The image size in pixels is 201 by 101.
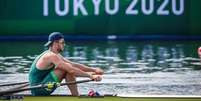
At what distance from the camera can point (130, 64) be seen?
1439cm

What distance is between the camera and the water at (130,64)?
37.3 feet

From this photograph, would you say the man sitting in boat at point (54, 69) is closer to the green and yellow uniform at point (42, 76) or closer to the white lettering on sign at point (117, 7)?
the green and yellow uniform at point (42, 76)

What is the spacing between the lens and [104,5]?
20.5m

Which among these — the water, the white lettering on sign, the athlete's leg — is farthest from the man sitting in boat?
the white lettering on sign

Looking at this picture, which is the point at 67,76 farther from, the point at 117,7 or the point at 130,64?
the point at 117,7

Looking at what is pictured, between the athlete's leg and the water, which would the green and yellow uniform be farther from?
the water

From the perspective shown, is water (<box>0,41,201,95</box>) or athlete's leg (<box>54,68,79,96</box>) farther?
water (<box>0,41,201,95</box>)

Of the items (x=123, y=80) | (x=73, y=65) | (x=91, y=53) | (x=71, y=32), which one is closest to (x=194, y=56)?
(x=91, y=53)

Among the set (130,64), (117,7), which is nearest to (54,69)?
(130,64)

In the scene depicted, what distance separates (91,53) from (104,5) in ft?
13.6

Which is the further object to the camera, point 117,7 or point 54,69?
→ point 117,7

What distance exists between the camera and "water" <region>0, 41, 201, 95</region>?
11.4m

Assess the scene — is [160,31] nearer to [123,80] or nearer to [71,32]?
[71,32]

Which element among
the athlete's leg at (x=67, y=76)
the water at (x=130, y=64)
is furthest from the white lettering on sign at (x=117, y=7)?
the athlete's leg at (x=67, y=76)
